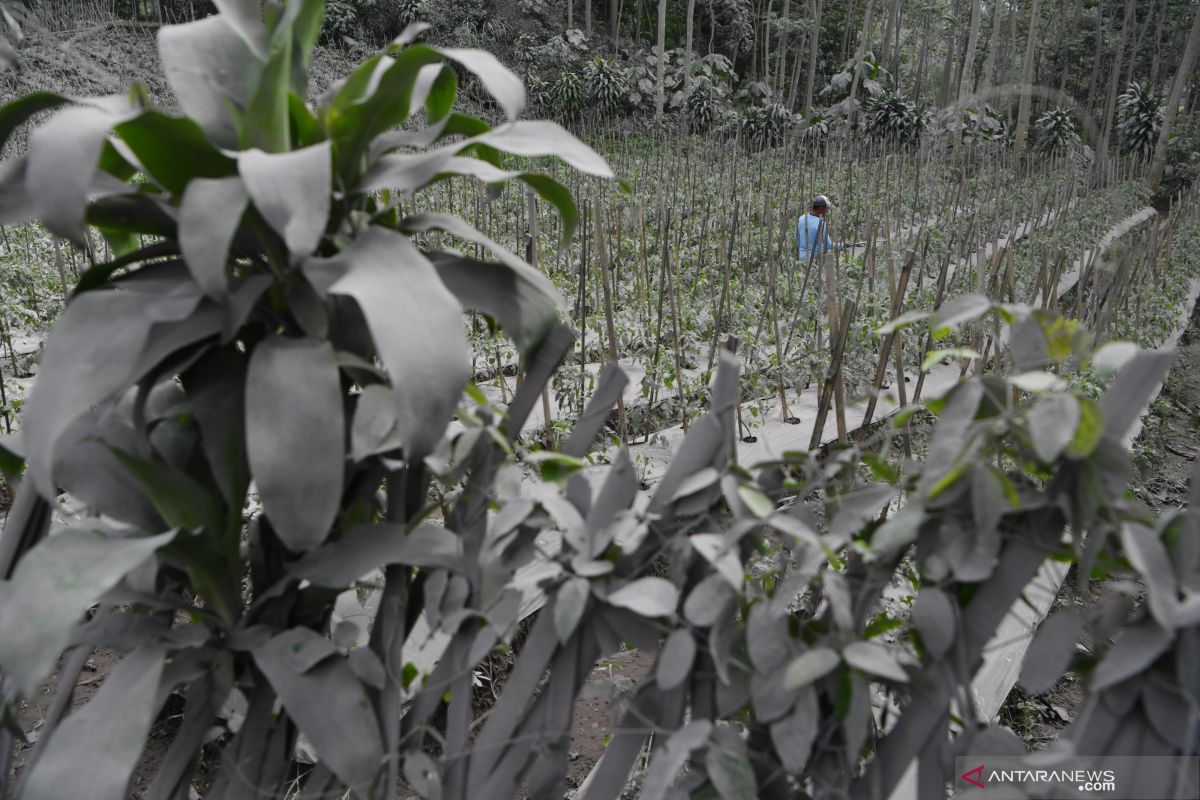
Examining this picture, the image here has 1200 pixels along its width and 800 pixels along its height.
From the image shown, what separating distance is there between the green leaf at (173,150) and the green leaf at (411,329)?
13 cm

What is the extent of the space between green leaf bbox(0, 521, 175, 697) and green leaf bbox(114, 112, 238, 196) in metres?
0.25

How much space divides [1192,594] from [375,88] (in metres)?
0.58

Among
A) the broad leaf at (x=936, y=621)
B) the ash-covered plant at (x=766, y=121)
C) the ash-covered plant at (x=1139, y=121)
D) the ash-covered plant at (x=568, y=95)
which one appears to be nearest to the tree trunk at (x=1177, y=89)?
the ash-covered plant at (x=1139, y=121)

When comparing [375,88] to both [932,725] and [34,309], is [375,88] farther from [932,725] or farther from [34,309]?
[34,309]

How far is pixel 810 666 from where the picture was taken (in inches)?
18.2

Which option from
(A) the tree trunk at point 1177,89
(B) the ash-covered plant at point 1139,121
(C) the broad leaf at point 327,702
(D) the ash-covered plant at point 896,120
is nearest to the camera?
(C) the broad leaf at point 327,702

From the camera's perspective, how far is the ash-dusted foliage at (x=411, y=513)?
17.8 inches

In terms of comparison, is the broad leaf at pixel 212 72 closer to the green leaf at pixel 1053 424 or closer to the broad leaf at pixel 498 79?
the broad leaf at pixel 498 79

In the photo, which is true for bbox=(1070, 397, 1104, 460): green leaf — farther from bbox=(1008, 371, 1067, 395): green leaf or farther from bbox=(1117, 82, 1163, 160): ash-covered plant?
bbox=(1117, 82, 1163, 160): ash-covered plant

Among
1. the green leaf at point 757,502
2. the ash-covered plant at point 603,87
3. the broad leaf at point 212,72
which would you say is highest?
the broad leaf at point 212,72

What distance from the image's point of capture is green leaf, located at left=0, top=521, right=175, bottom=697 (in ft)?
1.39

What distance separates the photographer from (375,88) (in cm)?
56

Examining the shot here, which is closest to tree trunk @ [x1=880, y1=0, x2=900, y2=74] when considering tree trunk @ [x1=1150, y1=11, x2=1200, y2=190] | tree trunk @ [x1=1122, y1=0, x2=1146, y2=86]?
tree trunk @ [x1=1150, y1=11, x2=1200, y2=190]

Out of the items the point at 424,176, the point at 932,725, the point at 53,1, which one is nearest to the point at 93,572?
the point at 424,176
